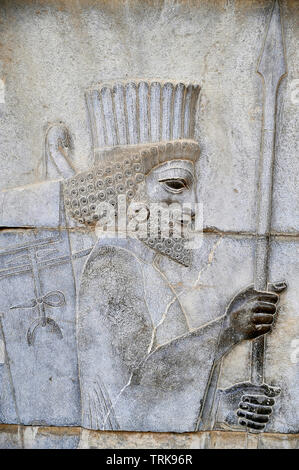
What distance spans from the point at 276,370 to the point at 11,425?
1.57 m

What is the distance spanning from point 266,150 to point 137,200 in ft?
2.52

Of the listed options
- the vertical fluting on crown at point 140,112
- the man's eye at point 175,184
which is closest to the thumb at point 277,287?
the man's eye at point 175,184

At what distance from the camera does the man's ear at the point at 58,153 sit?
11.0 feet

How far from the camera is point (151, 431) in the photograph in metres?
3.48

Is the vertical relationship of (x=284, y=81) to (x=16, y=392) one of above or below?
above

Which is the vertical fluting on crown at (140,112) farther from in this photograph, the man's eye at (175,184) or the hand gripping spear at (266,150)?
the hand gripping spear at (266,150)

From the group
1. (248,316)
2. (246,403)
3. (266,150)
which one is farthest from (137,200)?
(246,403)

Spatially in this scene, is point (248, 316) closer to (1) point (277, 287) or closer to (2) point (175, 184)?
(1) point (277, 287)

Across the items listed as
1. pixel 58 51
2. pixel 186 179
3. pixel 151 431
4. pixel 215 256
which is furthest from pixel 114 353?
pixel 58 51

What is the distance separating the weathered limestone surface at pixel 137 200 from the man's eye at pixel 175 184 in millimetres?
27

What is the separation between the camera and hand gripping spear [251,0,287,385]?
3326 mm

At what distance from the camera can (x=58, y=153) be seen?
3350mm

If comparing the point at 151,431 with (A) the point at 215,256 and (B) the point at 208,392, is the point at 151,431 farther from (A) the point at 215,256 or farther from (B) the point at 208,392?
(A) the point at 215,256

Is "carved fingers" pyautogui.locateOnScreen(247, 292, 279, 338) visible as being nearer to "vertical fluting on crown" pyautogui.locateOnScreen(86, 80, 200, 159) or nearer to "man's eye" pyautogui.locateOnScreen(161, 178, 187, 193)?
"man's eye" pyautogui.locateOnScreen(161, 178, 187, 193)
